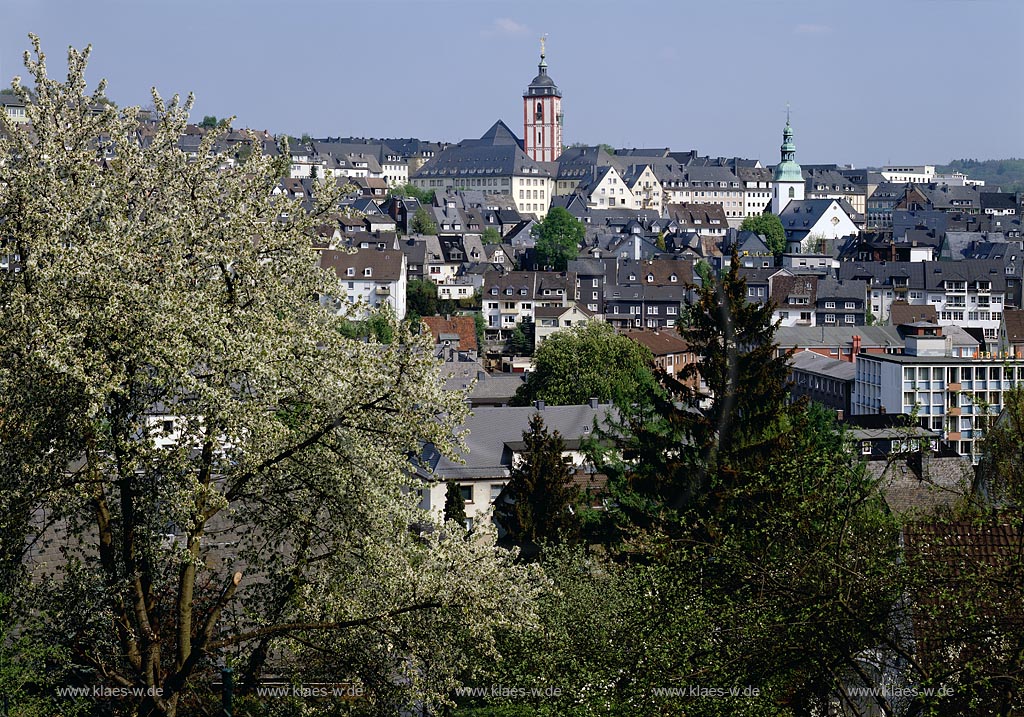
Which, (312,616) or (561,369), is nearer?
(312,616)

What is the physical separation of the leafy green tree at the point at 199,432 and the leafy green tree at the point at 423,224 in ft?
225

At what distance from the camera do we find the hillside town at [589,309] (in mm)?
7152

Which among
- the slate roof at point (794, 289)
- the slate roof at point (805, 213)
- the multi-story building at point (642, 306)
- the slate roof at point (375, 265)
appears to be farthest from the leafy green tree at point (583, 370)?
the slate roof at point (805, 213)

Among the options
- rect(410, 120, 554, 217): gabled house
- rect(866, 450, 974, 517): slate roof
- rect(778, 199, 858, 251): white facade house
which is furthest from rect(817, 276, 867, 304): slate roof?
rect(410, 120, 554, 217): gabled house

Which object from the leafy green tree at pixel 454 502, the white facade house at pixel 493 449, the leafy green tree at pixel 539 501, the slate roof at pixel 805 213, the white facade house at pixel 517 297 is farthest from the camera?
the slate roof at pixel 805 213

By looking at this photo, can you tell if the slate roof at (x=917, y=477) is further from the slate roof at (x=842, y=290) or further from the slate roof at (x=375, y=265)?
the slate roof at (x=842, y=290)

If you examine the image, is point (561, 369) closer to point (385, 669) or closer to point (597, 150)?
point (385, 669)

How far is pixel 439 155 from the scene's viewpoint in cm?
11312

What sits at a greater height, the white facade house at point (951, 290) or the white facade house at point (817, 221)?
the white facade house at point (817, 221)

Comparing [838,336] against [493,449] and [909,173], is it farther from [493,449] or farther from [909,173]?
[909,173]

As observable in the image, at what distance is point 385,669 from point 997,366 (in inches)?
1247

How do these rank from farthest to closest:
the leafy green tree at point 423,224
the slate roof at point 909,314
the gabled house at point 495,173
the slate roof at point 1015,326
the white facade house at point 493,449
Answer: the gabled house at point 495,173 → the leafy green tree at point 423,224 → the slate roof at point 909,314 → the slate roof at point 1015,326 → the white facade house at point 493,449

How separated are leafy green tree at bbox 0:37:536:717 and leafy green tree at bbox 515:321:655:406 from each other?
82.7 feet

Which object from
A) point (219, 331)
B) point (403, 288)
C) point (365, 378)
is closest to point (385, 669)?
point (365, 378)
